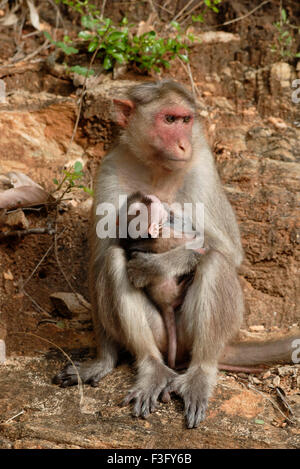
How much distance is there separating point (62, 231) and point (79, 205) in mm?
400

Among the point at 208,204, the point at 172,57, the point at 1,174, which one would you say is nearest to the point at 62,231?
the point at 1,174

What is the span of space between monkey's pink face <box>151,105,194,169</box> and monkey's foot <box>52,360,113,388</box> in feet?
4.84

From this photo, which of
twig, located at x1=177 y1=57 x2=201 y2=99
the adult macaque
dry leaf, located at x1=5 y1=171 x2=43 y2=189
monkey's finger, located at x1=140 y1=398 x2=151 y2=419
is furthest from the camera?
twig, located at x1=177 y1=57 x2=201 y2=99

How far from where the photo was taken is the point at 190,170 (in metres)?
4.21

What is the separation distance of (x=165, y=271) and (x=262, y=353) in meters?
0.93

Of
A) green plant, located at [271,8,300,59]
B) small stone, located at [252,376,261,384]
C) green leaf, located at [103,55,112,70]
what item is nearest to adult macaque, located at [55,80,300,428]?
small stone, located at [252,376,261,384]

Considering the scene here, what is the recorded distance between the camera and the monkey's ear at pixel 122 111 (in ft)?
14.1

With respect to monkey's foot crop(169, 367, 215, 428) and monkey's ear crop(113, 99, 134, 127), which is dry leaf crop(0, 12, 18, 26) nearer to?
monkey's ear crop(113, 99, 134, 127)

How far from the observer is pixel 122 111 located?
435 centimetres

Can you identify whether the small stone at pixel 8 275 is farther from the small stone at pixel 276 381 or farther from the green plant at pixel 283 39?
the green plant at pixel 283 39

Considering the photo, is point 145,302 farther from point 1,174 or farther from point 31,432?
point 1,174

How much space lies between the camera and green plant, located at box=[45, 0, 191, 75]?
611 centimetres

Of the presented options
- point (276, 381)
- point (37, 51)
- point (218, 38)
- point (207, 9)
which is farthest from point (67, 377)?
point (207, 9)

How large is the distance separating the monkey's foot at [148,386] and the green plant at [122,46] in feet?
10.7
